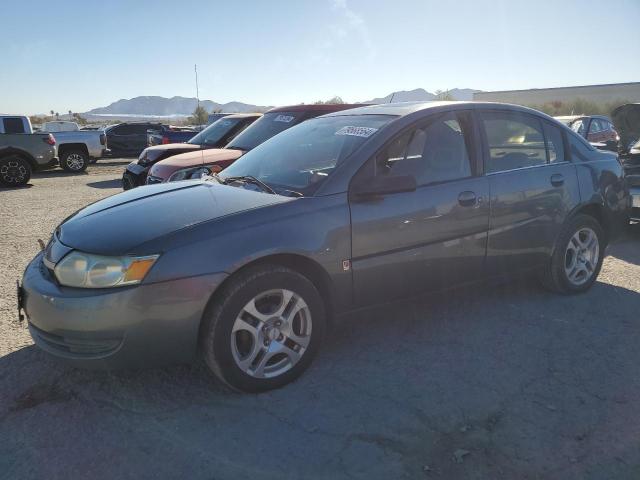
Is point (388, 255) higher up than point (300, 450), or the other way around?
point (388, 255)

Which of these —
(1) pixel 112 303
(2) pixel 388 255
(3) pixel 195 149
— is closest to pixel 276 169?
(2) pixel 388 255

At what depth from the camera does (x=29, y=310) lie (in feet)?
9.77

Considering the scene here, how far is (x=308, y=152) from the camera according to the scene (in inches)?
151

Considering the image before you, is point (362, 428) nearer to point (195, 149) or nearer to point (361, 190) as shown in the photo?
point (361, 190)

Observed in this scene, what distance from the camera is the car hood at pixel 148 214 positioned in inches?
112

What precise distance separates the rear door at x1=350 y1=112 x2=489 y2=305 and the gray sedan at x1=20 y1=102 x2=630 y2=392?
0.01m

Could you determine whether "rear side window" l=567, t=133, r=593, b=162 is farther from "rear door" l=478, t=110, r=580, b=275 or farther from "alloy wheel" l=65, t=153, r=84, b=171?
"alloy wheel" l=65, t=153, r=84, b=171

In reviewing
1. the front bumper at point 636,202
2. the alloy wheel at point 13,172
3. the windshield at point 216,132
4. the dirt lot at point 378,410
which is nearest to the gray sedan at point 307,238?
the dirt lot at point 378,410

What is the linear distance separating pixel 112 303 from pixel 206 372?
877mm

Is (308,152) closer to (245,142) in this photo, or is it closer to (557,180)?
(557,180)

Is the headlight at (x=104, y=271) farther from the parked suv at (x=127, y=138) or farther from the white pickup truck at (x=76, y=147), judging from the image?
the parked suv at (x=127, y=138)

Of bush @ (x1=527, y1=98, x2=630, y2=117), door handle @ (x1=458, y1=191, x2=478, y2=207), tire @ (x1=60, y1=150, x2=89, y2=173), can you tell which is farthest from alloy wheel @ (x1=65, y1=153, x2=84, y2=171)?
bush @ (x1=527, y1=98, x2=630, y2=117)

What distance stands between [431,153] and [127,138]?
2120 centimetres

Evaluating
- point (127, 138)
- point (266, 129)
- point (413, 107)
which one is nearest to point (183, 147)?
point (266, 129)
